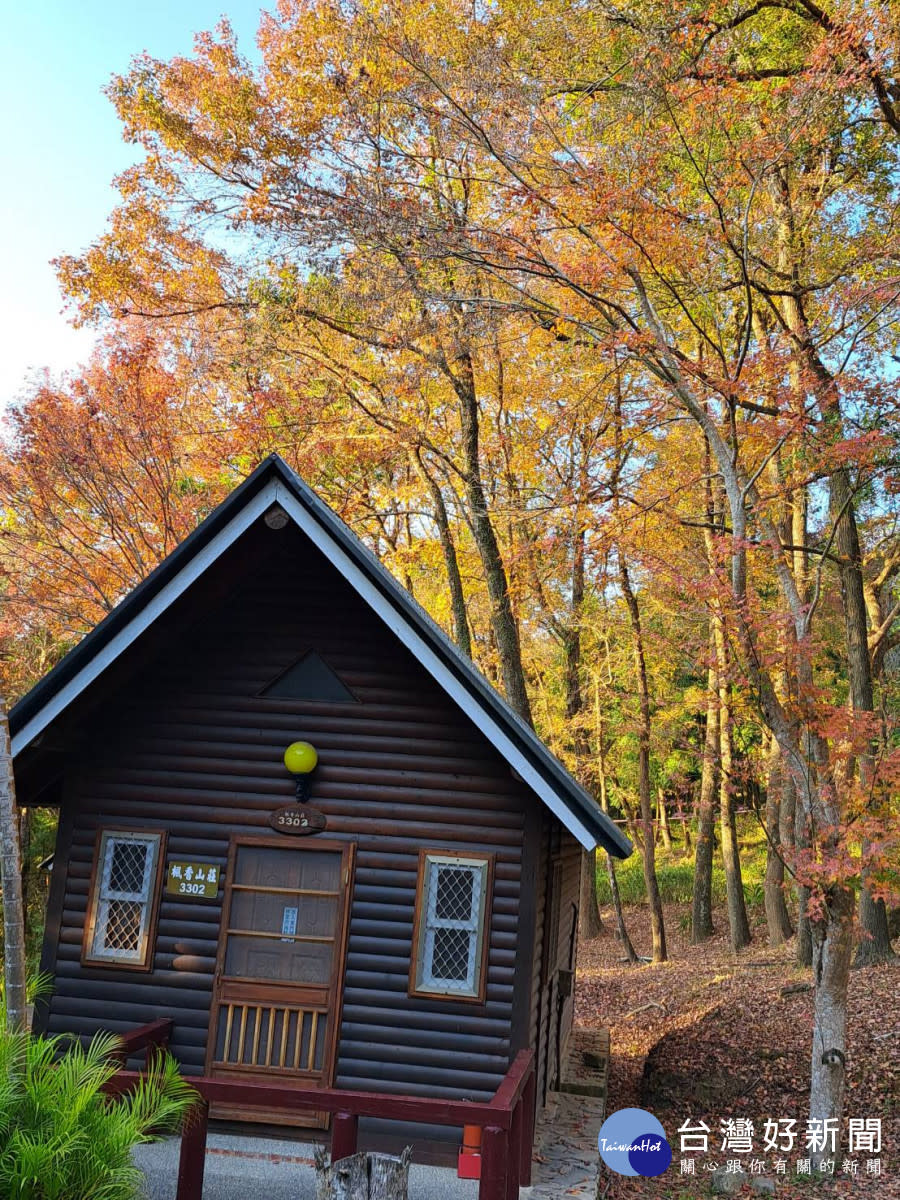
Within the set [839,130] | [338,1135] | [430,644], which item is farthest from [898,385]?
[338,1135]

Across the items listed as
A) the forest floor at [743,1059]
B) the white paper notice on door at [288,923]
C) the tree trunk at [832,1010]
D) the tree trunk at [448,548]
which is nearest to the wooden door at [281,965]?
the white paper notice on door at [288,923]

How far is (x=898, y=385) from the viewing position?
10555 mm

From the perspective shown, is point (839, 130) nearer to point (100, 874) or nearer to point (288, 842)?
point (288, 842)

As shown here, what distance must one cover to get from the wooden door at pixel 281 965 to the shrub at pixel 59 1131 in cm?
302

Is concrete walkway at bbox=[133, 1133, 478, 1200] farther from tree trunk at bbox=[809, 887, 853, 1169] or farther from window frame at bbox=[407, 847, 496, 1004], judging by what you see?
tree trunk at bbox=[809, 887, 853, 1169]

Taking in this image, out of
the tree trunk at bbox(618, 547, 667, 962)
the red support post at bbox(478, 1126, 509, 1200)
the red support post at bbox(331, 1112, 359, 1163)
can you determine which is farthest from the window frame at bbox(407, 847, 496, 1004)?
the tree trunk at bbox(618, 547, 667, 962)

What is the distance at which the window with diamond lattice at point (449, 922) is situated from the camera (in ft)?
25.3

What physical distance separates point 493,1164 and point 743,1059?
652 cm

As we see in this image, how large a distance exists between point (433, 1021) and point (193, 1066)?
204 cm

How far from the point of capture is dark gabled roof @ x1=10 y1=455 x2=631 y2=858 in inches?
285

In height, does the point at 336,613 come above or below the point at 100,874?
above

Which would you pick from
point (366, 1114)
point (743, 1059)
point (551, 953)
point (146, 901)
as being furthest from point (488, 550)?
point (366, 1114)

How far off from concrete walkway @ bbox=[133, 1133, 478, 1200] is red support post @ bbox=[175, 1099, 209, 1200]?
81 centimetres

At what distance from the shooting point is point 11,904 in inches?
226
